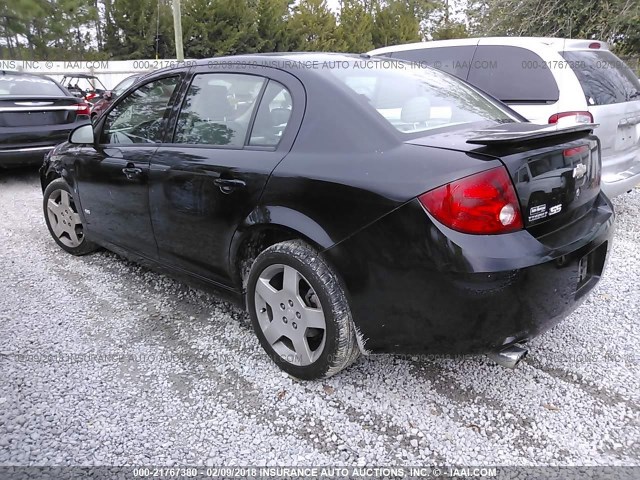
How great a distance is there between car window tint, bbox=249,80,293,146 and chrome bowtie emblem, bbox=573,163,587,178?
4.42 feet

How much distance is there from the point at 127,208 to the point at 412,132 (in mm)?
1995

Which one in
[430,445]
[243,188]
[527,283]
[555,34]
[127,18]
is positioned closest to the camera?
[527,283]

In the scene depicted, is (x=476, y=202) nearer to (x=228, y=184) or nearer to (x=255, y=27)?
(x=228, y=184)

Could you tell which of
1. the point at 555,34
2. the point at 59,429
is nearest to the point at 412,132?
the point at 59,429

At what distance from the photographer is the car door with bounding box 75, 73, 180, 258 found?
3148 millimetres

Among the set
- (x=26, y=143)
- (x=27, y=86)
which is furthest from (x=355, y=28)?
(x=26, y=143)

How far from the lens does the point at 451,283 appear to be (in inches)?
76.2

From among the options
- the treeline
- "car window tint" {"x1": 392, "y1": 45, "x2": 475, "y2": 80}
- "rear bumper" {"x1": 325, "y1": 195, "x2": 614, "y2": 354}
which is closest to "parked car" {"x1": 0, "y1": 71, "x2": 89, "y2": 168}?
"car window tint" {"x1": 392, "y1": 45, "x2": 475, "y2": 80}

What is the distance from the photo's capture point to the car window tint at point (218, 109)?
2.69 m

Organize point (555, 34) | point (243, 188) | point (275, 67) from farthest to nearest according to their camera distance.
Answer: point (555, 34) < point (275, 67) < point (243, 188)

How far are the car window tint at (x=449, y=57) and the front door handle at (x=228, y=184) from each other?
3198 millimetres

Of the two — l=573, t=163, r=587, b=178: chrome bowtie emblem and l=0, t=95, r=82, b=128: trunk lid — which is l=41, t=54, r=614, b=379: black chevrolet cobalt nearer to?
l=573, t=163, r=587, b=178: chrome bowtie emblem

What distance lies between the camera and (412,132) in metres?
2.29

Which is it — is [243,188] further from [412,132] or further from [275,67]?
[412,132]
